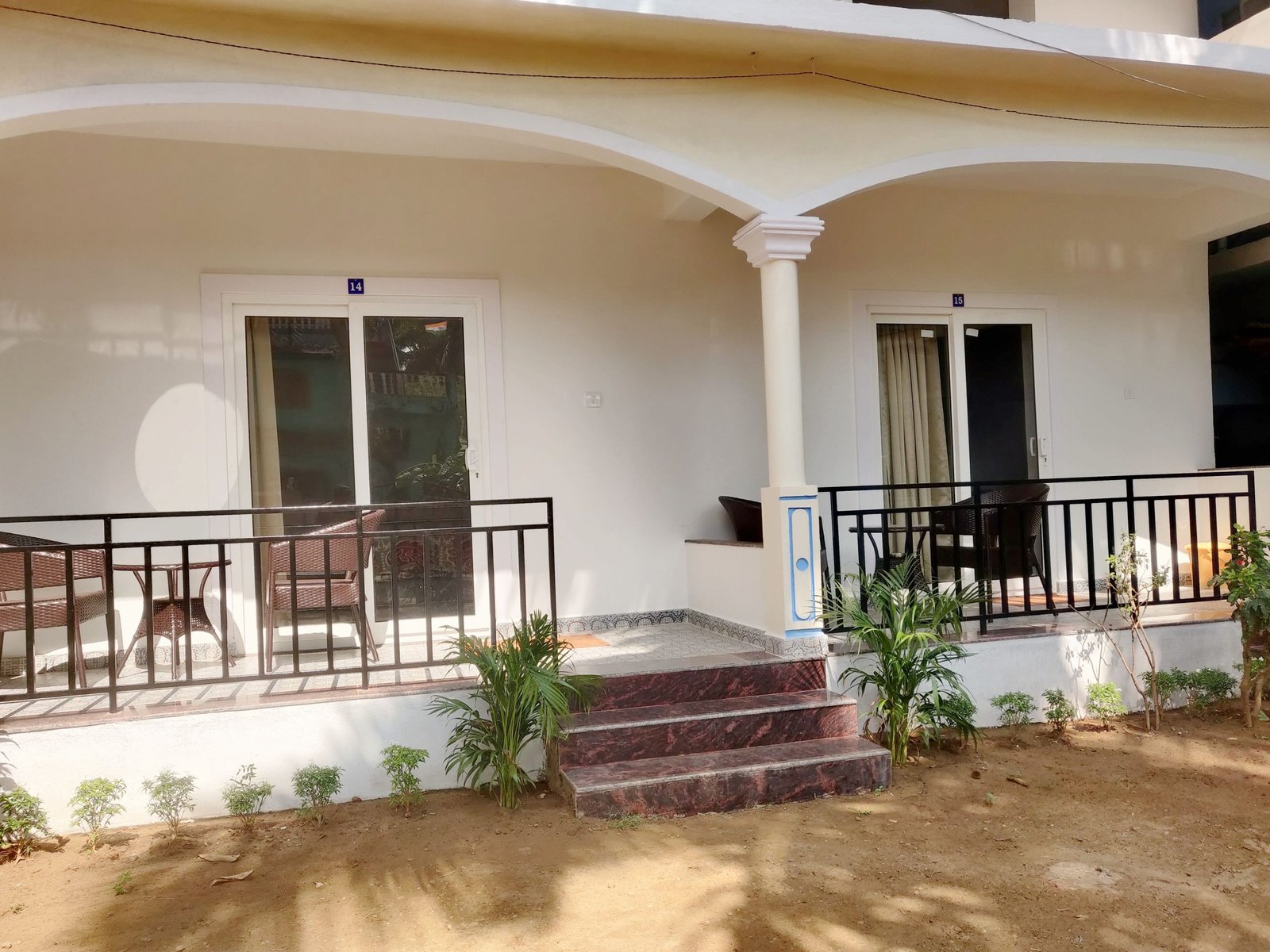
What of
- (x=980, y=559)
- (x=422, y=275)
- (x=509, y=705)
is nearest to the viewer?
(x=509, y=705)

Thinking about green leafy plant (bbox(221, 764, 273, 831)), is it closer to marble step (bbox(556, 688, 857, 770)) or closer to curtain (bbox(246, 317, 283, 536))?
marble step (bbox(556, 688, 857, 770))

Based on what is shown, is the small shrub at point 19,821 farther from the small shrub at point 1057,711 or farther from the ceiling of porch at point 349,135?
the small shrub at point 1057,711

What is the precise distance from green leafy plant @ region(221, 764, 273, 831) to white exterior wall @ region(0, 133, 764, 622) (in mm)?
1959

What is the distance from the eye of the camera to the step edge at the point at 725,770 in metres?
3.82

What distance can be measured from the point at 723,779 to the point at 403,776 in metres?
1.33

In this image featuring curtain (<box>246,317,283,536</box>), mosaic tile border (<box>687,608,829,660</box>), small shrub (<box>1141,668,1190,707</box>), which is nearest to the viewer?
mosaic tile border (<box>687,608,829,660</box>)

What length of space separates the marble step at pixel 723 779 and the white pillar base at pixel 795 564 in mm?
687

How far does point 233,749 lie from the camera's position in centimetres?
399

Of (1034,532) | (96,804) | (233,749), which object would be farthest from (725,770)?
(1034,532)

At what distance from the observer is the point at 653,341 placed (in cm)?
618

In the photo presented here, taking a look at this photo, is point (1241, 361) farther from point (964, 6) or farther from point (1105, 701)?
point (1105, 701)

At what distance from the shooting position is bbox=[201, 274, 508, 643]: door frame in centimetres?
541

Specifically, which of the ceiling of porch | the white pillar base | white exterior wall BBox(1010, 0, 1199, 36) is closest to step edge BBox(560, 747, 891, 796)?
the white pillar base

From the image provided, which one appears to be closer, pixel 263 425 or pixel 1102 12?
pixel 263 425
